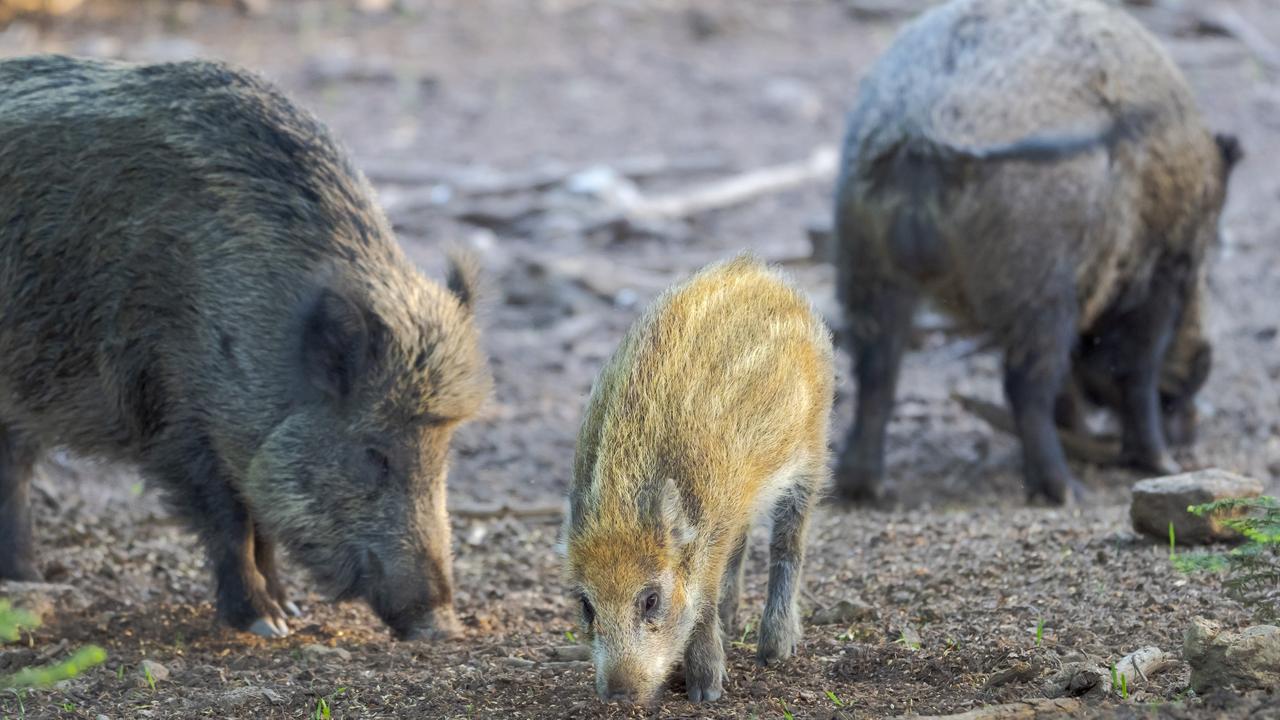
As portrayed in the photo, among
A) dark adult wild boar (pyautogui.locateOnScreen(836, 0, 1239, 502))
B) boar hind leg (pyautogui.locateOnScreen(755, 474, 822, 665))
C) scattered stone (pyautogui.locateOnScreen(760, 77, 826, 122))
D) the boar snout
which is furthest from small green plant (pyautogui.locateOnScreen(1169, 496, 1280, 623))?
scattered stone (pyautogui.locateOnScreen(760, 77, 826, 122))

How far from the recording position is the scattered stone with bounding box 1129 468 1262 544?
16.2ft

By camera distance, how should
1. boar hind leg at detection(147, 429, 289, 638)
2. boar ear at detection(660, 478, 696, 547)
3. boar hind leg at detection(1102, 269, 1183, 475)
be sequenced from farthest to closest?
1. boar hind leg at detection(1102, 269, 1183, 475)
2. boar hind leg at detection(147, 429, 289, 638)
3. boar ear at detection(660, 478, 696, 547)

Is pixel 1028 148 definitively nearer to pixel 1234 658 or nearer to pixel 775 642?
pixel 775 642

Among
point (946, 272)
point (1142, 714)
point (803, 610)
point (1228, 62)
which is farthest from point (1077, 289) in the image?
point (1228, 62)

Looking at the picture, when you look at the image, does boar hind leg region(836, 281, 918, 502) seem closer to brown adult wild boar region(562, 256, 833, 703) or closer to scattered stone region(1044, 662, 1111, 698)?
brown adult wild boar region(562, 256, 833, 703)

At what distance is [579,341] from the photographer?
9117 mm

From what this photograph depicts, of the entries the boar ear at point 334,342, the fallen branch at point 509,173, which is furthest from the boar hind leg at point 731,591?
the fallen branch at point 509,173

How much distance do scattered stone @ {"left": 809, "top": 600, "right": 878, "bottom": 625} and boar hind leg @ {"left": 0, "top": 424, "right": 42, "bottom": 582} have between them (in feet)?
9.62

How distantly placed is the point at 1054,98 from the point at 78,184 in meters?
3.81

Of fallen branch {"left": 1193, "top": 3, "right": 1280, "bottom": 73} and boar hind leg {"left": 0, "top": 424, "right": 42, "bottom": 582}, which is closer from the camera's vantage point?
boar hind leg {"left": 0, "top": 424, "right": 42, "bottom": 582}

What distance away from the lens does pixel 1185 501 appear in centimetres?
500

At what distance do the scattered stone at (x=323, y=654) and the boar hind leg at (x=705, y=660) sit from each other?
3.94ft

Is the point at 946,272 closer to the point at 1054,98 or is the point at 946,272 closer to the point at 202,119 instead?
the point at 1054,98

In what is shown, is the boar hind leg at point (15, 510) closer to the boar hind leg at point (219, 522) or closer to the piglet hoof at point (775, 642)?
the boar hind leg at point (219, 522)
